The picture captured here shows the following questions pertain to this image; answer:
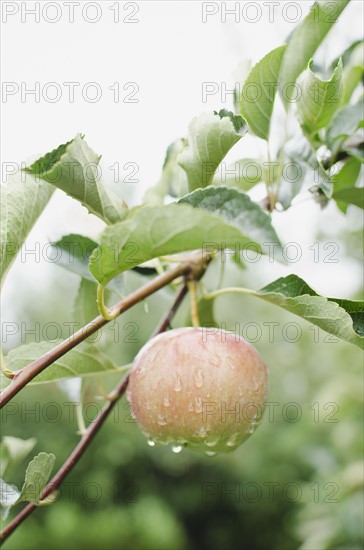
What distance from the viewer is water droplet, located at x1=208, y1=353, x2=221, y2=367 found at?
62cm

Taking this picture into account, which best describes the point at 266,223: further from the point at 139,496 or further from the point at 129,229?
the point at 139,496

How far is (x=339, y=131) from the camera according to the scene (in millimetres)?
775

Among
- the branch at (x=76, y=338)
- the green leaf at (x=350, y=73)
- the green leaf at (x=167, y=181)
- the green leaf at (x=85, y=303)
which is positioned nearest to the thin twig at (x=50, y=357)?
the branch at (x=76, y=338)

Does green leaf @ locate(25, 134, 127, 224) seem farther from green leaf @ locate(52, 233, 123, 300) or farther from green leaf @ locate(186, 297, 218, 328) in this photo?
green leaf @ locate(186, 297, 218, 328)

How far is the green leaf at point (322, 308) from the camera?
1.70ft

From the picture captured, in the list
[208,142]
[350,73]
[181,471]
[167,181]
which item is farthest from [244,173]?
[181,471]

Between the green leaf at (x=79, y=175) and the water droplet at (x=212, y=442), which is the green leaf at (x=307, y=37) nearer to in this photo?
the green leaf at (x=79, y=175)

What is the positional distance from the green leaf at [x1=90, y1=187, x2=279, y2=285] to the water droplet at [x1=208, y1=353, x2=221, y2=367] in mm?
188

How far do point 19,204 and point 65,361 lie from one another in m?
0.19

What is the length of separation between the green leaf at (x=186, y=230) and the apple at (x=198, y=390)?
0.60ft

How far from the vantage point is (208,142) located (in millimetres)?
551

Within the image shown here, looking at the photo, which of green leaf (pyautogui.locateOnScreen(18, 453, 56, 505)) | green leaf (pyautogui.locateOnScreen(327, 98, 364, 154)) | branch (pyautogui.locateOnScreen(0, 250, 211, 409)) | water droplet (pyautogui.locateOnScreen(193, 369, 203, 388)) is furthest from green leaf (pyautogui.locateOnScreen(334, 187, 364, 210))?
green leaf (pyautogui.locateOnScreen(18, 453, 56, 505))

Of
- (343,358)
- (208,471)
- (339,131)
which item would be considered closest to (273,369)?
(208,471)

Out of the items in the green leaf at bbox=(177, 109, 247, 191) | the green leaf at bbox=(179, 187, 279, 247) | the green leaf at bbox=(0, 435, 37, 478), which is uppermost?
the green leaf at bbox=(177, 109, 247, 191)
